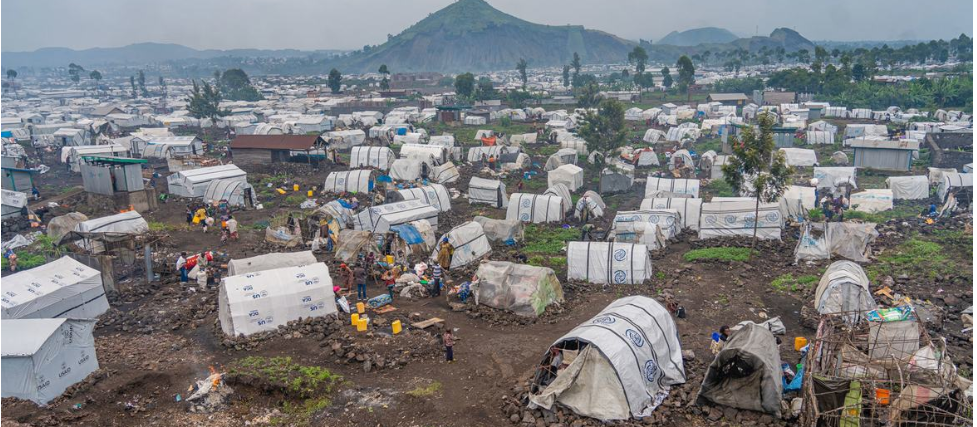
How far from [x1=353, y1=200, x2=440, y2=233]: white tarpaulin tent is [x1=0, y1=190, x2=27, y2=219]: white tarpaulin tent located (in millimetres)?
16553

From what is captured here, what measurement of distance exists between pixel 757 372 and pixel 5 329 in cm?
1474

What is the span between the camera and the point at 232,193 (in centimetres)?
3125

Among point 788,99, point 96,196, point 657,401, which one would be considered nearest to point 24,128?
point 96,196

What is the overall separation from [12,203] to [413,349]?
24591 millimetres

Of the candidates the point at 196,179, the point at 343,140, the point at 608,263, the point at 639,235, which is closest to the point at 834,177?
the point at 639,235

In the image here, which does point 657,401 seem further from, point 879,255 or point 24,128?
point 24,128

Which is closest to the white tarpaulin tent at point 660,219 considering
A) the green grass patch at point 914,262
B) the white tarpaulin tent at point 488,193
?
the green grass patch at point 914,262

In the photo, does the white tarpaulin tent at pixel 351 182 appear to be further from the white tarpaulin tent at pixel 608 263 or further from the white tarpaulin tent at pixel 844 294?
the white tarpaulin tent at pixel 844 294

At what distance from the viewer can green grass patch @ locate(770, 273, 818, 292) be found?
1845 cm

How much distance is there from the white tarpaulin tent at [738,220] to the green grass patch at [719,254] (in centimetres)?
191

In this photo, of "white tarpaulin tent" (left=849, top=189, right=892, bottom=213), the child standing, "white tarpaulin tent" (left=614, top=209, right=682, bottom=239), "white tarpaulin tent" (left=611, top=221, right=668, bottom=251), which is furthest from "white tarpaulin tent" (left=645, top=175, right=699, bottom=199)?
the child standing

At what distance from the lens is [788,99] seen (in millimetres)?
81375

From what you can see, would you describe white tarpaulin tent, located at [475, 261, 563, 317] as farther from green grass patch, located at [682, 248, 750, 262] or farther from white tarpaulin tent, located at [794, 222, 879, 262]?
white tarpaulin tent, located at [794, 222, 879, 262]

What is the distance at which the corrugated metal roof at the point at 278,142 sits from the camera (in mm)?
41688
